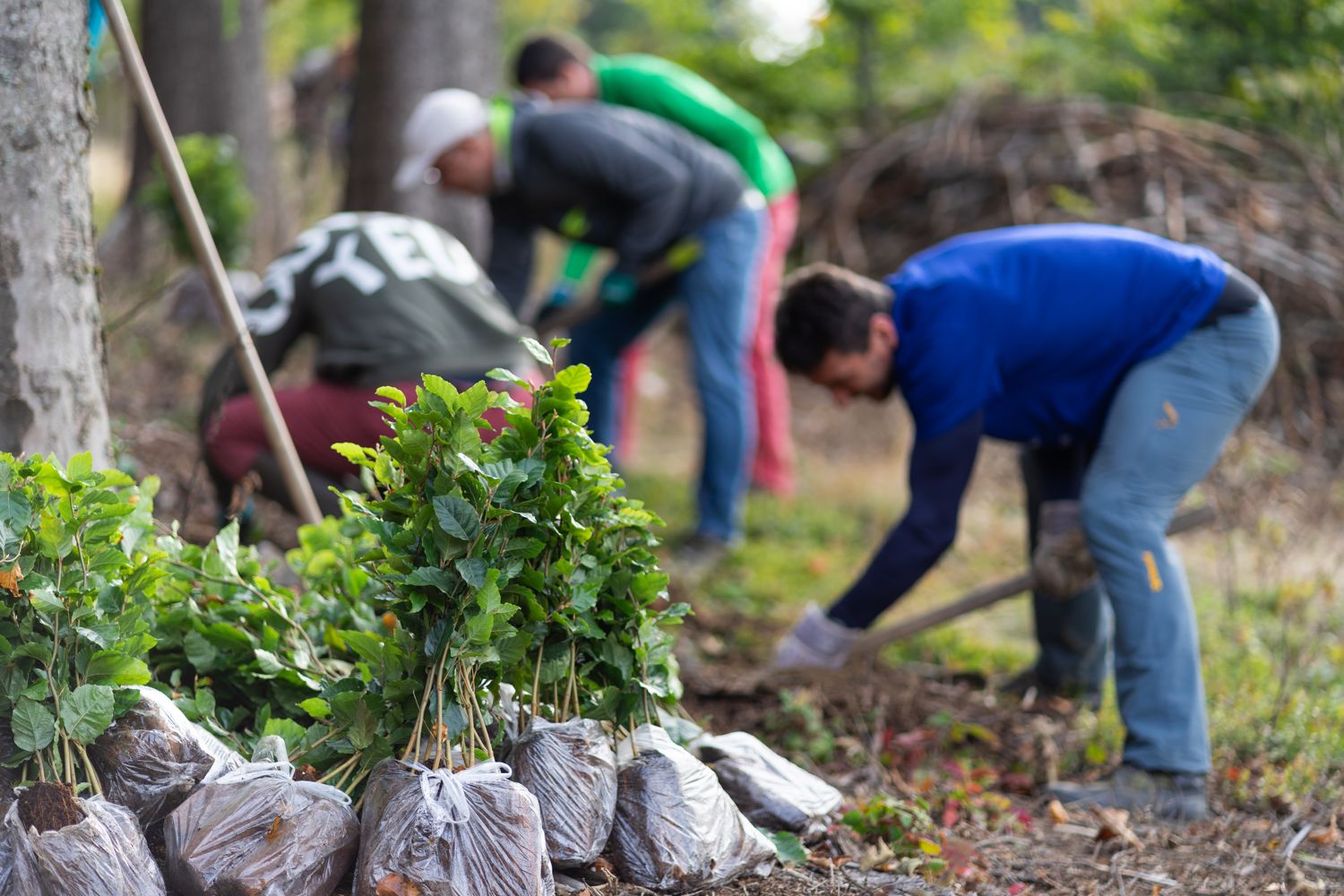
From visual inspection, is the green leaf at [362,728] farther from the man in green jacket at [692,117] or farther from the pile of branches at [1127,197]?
the pile of branches at [1127,197]

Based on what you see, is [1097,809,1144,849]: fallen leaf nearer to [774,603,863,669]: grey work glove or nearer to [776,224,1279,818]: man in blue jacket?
[776,224,1279,818]: man in blue jacket

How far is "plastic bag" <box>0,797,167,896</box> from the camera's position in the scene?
1.75m

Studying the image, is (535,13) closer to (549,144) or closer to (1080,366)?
(549,144)

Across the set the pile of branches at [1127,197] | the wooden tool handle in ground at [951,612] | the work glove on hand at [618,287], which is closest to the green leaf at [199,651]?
the wooden tool handle in ground at [951,612]

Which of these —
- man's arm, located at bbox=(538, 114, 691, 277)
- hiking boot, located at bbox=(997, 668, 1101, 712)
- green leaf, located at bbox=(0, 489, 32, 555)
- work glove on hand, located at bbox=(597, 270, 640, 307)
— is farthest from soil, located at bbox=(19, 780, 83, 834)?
work glove on hand, located at bbox=(597, 270, 640, 307)

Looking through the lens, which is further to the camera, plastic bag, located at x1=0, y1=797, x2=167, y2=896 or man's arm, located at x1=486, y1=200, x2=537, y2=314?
man's arm, located at x1=486, y1=200, x2=537, y2=314

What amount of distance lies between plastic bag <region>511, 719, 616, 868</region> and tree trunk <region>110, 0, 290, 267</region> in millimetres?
6463

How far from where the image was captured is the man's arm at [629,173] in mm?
4691

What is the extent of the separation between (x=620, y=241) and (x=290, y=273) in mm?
1578

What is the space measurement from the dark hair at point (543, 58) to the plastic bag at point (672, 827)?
12.7 ft

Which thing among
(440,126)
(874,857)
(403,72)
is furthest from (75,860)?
(403,72)

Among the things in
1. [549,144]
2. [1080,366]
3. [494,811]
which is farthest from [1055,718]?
[549,144]

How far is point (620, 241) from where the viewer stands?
5074 millimetres

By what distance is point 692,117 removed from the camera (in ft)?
18.6
